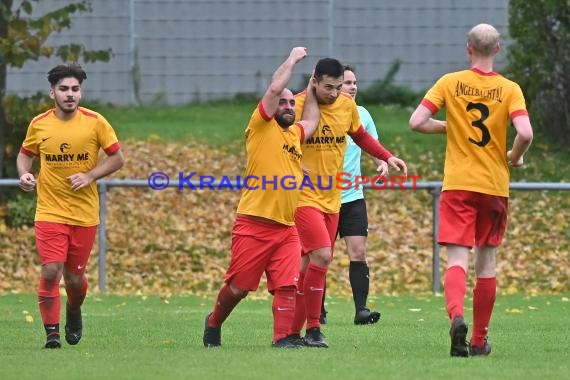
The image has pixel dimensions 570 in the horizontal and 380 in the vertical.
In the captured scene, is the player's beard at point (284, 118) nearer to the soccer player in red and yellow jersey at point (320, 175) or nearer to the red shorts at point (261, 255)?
the soccer player in red and yellow jersey at point (320, 175)

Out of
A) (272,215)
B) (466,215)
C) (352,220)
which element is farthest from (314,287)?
(352,220)

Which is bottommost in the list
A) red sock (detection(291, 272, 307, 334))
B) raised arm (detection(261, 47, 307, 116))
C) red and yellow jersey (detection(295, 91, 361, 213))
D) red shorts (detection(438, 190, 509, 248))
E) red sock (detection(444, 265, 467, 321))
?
red sock (detection(291, 272, 307, 334))

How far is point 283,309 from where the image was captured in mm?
10180

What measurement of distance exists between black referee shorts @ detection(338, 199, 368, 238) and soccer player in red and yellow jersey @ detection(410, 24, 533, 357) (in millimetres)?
3776

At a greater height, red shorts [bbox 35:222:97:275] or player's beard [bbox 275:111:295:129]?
player's beard [bbox 275:111:295:129]

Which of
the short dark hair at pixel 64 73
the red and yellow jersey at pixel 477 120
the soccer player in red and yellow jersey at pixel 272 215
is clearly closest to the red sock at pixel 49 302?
the soccer player in red and yellow jersey at pixel 272 215

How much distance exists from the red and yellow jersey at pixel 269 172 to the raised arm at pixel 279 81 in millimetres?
86

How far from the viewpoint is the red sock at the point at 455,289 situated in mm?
9289

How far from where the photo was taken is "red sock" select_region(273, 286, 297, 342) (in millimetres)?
10164

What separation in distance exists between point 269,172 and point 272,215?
0.29 m

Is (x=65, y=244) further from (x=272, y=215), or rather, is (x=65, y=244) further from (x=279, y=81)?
(x=279, y=81)

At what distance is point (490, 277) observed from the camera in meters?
9.73

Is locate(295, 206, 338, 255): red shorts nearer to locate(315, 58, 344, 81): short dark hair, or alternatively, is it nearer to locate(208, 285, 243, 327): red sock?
locate(208, 285, 243, 327): red sock

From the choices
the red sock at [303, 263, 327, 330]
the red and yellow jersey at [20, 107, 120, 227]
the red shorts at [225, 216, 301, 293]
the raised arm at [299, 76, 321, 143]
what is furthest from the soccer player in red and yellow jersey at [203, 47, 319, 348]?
the red and yellow jersey at [20, 107, 120, 227]
